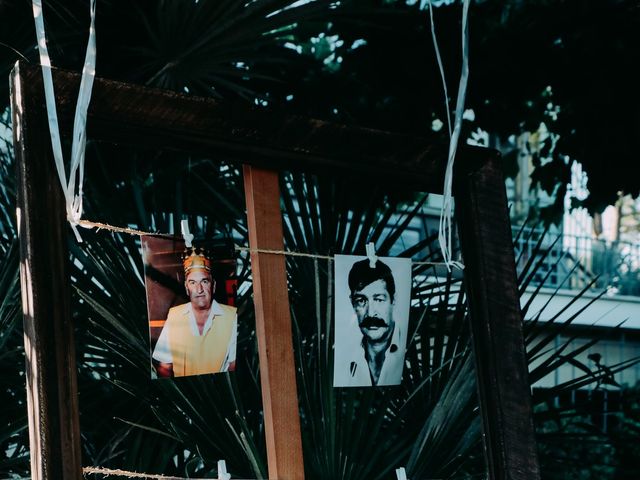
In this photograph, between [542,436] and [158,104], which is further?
[542,436]

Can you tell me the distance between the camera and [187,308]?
130cm

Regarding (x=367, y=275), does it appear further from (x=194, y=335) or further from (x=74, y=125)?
(x=74, y=125)

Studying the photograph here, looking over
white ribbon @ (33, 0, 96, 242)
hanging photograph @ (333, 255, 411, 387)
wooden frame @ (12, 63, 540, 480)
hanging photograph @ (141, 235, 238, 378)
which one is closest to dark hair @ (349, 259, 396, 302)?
hanging photograph @ (333, 255, 411, 387)

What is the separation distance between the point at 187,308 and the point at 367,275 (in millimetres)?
355

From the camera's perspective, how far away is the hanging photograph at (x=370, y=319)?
4.84 ft

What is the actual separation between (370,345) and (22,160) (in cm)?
67

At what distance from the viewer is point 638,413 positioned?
2.93 metres

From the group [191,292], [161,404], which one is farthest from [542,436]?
[191,292]

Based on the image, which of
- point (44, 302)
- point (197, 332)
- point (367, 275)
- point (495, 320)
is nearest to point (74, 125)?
point (44, 302)

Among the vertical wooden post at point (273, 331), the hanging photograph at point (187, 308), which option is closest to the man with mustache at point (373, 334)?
the vertical wooden post at point (273, 331)

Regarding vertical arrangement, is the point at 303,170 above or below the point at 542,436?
above

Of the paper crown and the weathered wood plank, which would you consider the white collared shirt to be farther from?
the weathered wood plank

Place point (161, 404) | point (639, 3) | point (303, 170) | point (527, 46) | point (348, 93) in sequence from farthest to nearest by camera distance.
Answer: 1. point (348, 93)
2. point (527, 46)
3. point (639, 3)
4. point (161, 404)
5. point (303, 170)

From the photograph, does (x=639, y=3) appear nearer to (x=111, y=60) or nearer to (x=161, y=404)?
(x=111, y=60)
